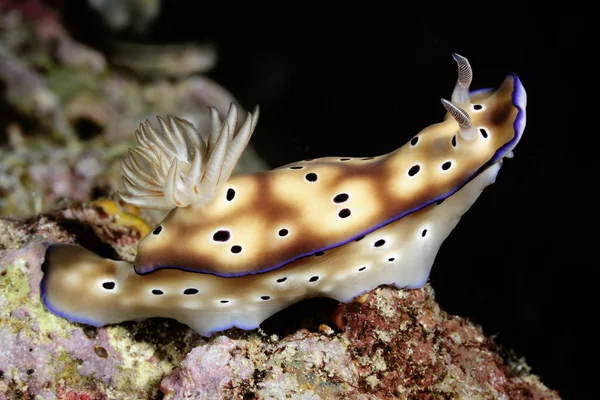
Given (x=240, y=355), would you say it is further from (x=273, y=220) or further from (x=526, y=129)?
(x=526, y=129)

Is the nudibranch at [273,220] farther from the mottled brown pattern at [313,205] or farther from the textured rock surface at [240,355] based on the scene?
the textured rock surface at [240,355]

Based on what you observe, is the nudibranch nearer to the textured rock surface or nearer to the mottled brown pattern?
the mottled brown pattern

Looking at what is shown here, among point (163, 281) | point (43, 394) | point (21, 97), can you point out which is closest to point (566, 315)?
point (163, 281)

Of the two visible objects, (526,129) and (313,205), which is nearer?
(313,205)

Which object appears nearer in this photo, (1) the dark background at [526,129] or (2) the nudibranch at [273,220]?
(2) the nudibranch at [273,220]

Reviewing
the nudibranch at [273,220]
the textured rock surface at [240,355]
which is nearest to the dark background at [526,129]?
the textured rock surface at [240,355]

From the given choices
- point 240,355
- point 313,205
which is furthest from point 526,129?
point 240,355

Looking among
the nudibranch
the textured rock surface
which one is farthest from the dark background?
the nudibranch
